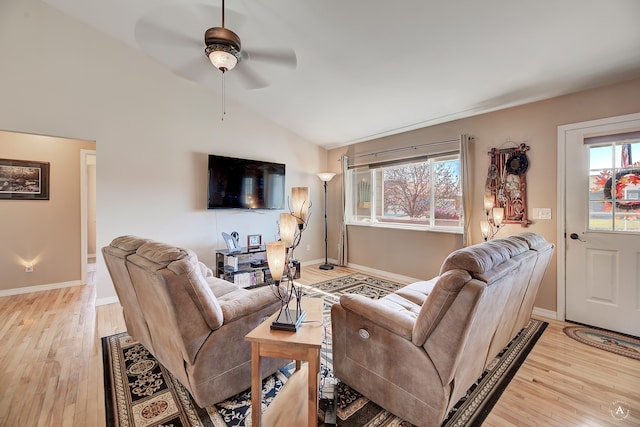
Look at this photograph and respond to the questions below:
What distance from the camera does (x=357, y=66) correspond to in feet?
9.62

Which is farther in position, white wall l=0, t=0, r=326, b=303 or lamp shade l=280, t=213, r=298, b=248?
white wall l=0, t=0, r=326, b=303

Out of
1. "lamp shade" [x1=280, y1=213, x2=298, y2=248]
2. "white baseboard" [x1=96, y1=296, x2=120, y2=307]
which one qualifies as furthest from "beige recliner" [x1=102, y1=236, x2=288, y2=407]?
"white baseboard" [x1=96, y1=296, x2=120, y2=307]

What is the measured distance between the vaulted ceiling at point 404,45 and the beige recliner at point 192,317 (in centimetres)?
213

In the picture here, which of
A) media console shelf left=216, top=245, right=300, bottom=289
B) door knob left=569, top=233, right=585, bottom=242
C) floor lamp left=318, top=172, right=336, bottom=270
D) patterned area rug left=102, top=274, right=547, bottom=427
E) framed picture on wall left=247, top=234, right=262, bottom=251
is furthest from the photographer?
floor lamp left=318, top=172, right=336, bottom=270

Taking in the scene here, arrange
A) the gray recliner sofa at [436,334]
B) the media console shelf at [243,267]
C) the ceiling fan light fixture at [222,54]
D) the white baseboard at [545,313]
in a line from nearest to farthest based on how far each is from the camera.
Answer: the gray recliner sofa at [436,334] < the ceiling fan light fixture at [222,54] < the white baseboard at [545,313] < the media console shelf at [243,267]

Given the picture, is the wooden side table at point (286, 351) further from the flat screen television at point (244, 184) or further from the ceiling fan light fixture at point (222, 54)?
the flat screen television at point (244, 184)

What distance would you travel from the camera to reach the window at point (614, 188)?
2.53 meters

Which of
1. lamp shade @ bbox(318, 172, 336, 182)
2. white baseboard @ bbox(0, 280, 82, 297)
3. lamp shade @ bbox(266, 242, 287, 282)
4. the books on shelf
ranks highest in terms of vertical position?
A: lamp shade @ bbox(318, 172, 336, 182)

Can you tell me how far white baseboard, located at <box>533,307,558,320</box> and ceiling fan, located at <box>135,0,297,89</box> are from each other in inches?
150

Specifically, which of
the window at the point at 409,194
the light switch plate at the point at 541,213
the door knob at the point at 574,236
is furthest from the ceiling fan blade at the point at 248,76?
the door knob at the point at 574,236

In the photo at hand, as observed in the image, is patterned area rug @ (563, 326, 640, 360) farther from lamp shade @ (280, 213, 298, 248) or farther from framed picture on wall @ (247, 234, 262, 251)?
framed picture on wall @ (247, 234, 262, 251)

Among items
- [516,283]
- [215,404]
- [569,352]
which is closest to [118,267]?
[215,404]

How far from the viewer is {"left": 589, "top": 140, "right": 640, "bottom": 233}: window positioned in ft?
8.30

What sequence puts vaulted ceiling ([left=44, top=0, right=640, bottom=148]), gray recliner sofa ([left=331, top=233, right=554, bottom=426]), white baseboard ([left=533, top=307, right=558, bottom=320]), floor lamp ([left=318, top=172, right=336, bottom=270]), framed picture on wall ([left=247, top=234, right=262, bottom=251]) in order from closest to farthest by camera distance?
gray recliner sofa ([left=331, top=233, right=554, bottom=426])
vaulted ceiling ([left=44, top=0, right=640, bottom=148])
white baseboard ([left=533, top=307, right=558, bottom=320])
framed picture on wall ([left=247, top=234, right=262, bottom=251])
floor lamp ([left=318, top=172, right=336, bottom=270])
